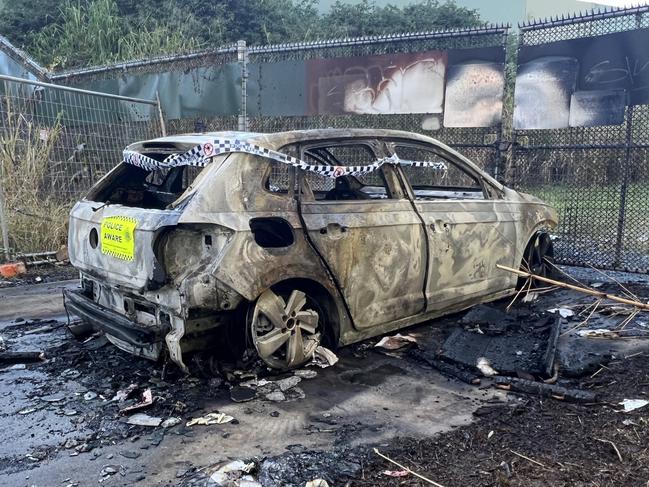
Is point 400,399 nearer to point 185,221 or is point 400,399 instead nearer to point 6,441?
point 185,221

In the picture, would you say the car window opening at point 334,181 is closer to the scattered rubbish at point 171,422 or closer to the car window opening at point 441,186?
the car window opening at point 441,186

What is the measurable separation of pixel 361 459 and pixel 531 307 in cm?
349

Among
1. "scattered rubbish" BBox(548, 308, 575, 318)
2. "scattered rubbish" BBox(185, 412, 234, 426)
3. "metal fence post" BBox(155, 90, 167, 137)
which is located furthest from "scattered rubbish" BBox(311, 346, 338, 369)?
"metal fence post" BBox(155, 90, 167, 137)

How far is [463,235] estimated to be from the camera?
4.94 meters

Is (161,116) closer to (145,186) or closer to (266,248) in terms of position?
(145,186)

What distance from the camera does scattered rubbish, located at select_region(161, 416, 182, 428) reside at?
3.32 m

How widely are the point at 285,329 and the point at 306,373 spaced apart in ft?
1.34

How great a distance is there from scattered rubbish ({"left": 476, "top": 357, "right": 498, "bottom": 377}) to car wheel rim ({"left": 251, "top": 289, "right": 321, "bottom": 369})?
122cm

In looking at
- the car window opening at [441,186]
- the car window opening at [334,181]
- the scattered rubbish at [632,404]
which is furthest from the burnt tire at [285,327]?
the scattered rubbish at [632,404]

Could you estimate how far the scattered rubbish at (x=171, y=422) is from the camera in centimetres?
332

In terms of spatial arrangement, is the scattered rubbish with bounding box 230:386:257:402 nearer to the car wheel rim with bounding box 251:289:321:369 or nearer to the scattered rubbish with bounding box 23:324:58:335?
the car wheel rim with bounding box 251:289:321:369

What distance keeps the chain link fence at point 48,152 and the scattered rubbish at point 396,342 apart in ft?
17.2

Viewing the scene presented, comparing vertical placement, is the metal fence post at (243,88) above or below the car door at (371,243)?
above

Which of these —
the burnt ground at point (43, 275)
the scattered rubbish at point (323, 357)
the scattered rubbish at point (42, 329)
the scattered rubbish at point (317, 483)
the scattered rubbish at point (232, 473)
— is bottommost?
the scattered rubbish at point (317, 483)
